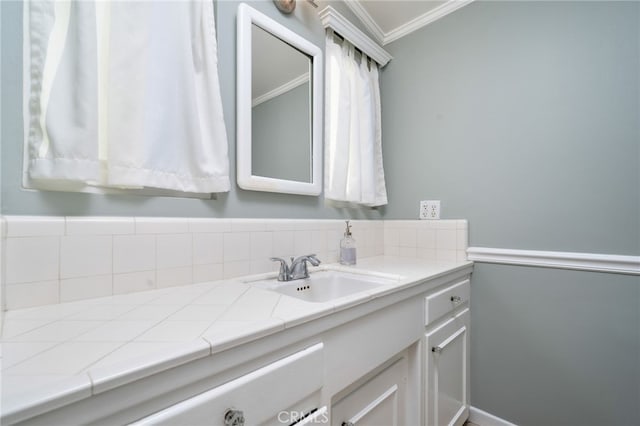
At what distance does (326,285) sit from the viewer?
127cm

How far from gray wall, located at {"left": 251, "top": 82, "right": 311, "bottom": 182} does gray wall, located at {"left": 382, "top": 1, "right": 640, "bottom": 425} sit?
0.82m

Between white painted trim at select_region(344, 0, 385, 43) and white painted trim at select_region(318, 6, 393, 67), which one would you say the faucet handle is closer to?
white painted trim at select_region(318, 6, 393, 67)

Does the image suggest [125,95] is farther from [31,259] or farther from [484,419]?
[484,419]

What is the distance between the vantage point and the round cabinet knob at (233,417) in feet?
1.67

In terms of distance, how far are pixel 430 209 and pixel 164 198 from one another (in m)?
1.46

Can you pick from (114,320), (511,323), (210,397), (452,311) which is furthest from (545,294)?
(114,320)

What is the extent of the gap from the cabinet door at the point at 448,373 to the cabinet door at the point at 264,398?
2.20 ft

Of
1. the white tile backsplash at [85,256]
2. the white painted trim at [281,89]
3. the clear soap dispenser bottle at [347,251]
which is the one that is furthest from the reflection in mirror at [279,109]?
the white tile backsplash at [85,256]

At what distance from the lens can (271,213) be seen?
1.29 meters

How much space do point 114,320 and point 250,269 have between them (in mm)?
566

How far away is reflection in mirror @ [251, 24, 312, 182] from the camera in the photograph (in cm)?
123

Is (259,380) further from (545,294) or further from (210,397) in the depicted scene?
(545,294)

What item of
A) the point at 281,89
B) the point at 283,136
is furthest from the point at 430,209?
the point at 281,89

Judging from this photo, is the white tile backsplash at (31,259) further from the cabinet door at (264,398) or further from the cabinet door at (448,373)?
the cabinet door at (448,373)
